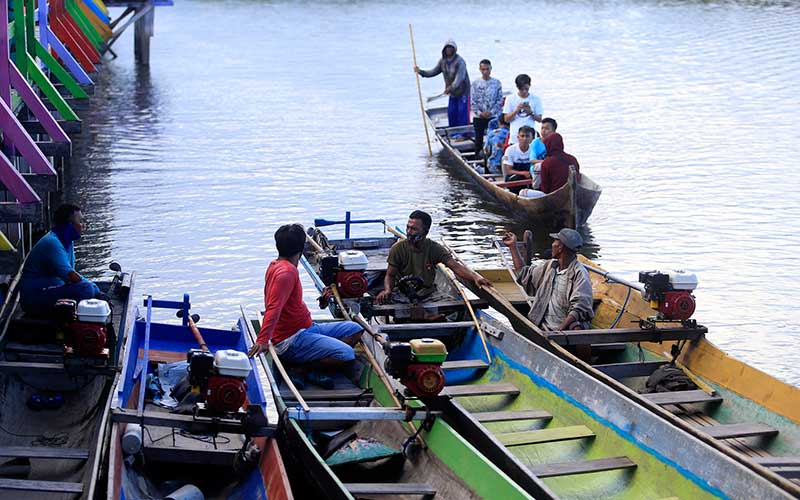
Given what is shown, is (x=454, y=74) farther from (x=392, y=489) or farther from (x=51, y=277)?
(x=392, y=489)

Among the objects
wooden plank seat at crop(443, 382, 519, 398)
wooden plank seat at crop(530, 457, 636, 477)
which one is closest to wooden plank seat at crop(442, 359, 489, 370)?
wooden plank seat at crop(443, 382, 519, 398)

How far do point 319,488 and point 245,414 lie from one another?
724mm

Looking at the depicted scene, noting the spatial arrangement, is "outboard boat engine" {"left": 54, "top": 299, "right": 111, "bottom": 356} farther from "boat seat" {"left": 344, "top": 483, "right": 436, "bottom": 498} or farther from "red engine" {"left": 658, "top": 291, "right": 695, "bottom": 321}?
"red engine" {"left": 658, "top": 291, "right": 695, "bottom": 321}

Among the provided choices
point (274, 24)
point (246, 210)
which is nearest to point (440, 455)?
point (246, 210)

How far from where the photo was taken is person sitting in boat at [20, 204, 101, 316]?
33.4 feet

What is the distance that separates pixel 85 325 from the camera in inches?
349

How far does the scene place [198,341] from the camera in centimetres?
1067

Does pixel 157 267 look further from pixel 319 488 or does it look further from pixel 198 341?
pixel 319 488

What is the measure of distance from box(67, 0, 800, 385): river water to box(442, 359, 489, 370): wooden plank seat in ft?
11.7

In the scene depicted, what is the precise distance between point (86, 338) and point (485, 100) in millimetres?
11915

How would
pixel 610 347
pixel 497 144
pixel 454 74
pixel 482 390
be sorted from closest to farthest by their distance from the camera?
pixel 482 390
pixel 610 347
pixel 497 144
pixel 454 74

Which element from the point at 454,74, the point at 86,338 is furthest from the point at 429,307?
the point at 454,74

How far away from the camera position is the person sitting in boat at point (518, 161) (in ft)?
56.0

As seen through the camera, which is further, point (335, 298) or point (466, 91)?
point (466, 91)
